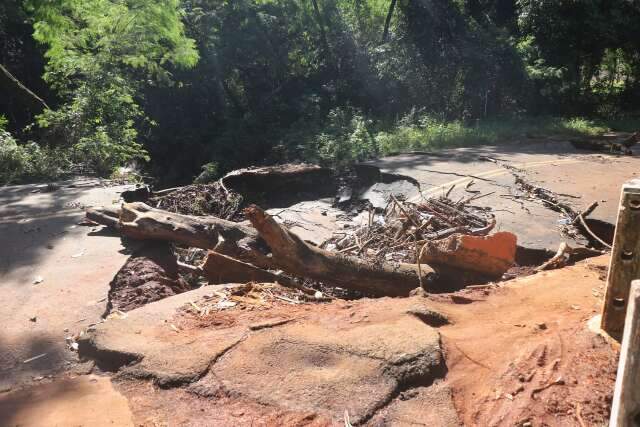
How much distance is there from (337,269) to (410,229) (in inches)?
67.8

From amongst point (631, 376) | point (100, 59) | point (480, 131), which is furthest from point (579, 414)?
point (100, 59)

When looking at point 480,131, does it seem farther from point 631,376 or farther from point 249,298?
point 631,376

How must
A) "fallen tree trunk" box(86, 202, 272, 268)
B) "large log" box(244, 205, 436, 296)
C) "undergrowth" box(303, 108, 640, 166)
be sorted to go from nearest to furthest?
1. "large log" box(244, 205, 436, 296)
2. "fallen tree trunk" box(86, 202, 272, 268)
3. "undergrowth" box(303, 108, 640, 166)

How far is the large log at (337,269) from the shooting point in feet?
17.3

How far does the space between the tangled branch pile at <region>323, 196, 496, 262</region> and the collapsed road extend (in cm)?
100

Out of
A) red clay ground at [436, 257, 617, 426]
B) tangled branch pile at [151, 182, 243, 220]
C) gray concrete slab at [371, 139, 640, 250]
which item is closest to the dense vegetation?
gray concrete slab at [371, 139, 640, 250]

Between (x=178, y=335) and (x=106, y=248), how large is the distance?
286 centimetres

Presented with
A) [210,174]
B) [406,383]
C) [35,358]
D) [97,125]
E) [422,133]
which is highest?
[97,125]

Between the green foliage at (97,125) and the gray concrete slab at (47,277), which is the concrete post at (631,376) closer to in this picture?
the gray concrete slab at (47,277)

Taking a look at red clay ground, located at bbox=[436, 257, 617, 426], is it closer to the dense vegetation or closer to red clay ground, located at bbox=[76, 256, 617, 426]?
red clay ground, located at bbox=[76, 256, 617, 426]

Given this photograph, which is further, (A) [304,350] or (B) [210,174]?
(B) [210,174]

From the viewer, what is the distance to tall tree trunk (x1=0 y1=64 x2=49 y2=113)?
46.5ft

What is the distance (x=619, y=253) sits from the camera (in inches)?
135

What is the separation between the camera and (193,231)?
6.28m
